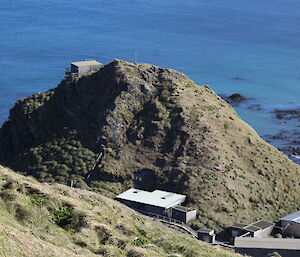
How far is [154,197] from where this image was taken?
43.5 metres

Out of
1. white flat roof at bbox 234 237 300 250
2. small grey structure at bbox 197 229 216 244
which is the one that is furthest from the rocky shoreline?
white flat roof at bbox 234 237 300 250

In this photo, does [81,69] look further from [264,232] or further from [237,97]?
[237,97]

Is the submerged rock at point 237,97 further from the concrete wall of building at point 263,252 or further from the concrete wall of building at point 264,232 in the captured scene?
the concrete wall of building at point 263,252

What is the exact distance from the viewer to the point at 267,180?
46.8 metres

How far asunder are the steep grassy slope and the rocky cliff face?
17.6m

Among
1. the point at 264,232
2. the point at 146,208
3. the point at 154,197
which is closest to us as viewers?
the point at 264,232

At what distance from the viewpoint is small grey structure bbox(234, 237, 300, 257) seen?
31.6 m

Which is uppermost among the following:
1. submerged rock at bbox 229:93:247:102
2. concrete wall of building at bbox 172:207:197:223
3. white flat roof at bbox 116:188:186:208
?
white flat roof at bbox 116:188:186:208

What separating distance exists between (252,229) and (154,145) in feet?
40.4

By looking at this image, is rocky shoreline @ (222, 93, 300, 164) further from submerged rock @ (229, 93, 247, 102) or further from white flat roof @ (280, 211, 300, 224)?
white flat roof @ (280, 211, 300, 224)

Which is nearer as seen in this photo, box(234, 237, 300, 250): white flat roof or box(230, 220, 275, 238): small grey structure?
box(234, 237, 300, 250): white flat roof

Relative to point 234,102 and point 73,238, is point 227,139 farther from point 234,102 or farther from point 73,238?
point 234,102

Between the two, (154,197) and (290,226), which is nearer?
(290,226)

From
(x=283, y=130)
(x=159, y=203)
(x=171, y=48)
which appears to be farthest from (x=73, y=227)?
(x=171, y=48)
